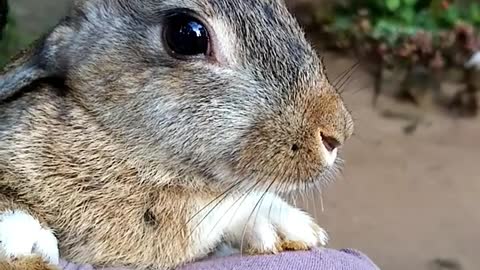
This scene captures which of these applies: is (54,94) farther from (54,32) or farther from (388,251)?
(388,251)

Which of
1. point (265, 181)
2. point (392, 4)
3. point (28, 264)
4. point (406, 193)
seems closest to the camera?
point (28, 264)

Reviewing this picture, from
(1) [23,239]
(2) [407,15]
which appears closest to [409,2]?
(2) [407,15]

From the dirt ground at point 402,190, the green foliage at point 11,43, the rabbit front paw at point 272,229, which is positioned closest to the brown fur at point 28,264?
the rabbit front paw at point 272,229

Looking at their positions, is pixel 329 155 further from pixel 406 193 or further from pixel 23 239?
pixel 406 193

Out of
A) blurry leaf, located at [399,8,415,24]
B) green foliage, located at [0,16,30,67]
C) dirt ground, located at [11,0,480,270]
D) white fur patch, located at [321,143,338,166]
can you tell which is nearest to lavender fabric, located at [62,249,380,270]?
white fur patch, located at [321,143,338,166]

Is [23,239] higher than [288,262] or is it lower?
lower

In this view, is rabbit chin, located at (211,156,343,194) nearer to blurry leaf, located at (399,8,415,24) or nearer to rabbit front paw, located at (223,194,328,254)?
rabbit front paw, located at (223,194,328,254)
